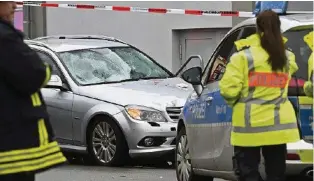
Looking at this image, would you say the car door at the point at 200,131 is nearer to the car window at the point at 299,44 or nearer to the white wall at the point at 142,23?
the car window at the point at 299,44

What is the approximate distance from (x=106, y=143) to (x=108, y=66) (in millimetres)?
1413

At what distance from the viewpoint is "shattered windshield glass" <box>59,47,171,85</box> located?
12.3 m

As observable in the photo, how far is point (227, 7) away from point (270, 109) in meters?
10.9

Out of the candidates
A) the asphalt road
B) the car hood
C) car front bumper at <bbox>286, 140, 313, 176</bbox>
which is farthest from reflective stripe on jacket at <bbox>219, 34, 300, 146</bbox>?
the car hood

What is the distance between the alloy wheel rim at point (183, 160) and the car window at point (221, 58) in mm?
876

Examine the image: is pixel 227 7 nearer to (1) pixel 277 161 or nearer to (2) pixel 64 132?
(2) pixel 64 132

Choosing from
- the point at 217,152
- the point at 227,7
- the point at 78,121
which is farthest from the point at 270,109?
the point at 227,7

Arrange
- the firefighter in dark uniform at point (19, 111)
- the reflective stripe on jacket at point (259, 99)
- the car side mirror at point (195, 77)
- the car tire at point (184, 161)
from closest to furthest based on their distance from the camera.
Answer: the firefighter in dark uniform at point (19, 111)
the reflective stripe on jacket at point (259, 99)
the car side mirror at point (195, 77)
the car tire at point (184, 161)

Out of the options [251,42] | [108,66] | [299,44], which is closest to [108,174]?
[108,66]

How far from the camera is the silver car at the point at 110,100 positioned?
11164 mm

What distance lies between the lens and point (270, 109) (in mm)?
6391

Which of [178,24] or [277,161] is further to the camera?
[178,24]

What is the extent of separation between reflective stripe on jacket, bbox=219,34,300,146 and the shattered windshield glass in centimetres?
587

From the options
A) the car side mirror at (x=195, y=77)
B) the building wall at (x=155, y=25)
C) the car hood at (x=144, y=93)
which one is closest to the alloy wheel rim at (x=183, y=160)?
the car side mirror at (x=195, y=77)
